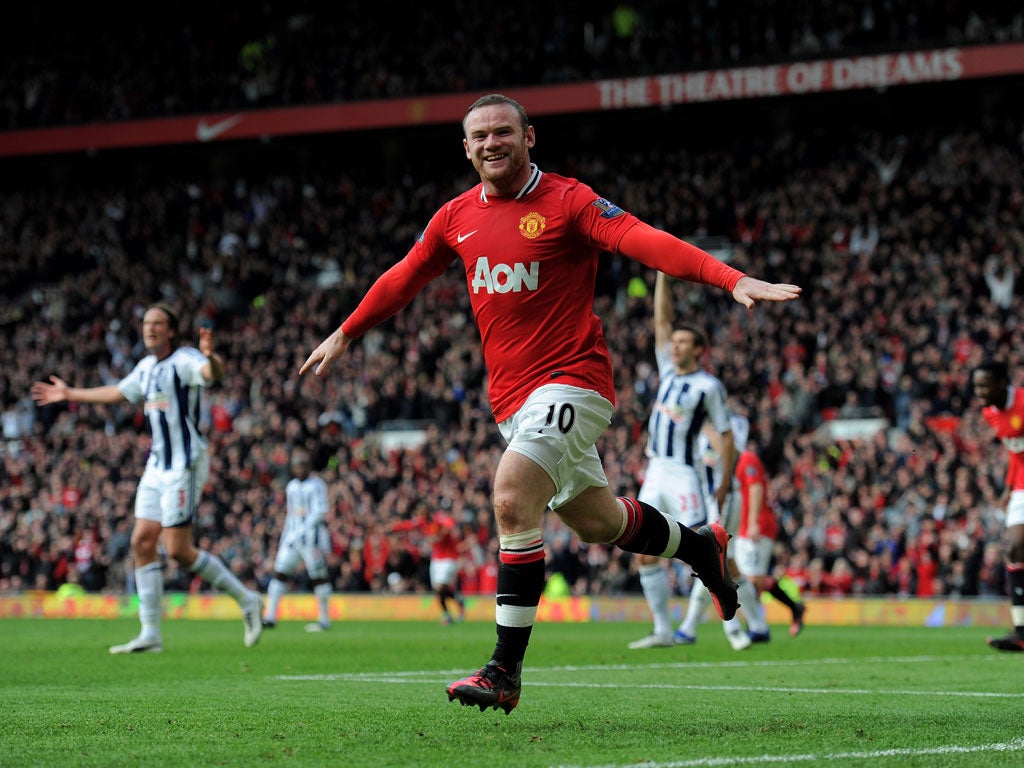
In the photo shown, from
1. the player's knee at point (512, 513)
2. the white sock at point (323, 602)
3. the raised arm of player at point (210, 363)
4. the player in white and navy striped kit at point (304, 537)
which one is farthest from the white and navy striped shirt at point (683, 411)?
the player in white and navy striped kit at point (304, 537)

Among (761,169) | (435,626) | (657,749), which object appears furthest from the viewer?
(761,169)

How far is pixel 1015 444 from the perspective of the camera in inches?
439

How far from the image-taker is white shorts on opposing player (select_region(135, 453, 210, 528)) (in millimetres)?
10914

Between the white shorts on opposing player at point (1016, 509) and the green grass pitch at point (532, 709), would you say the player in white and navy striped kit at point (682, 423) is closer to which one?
the green grass pitch at point (532, 709)

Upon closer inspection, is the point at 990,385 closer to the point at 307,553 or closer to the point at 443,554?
the point at 307,553

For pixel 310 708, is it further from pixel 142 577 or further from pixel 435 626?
pixel 435 626

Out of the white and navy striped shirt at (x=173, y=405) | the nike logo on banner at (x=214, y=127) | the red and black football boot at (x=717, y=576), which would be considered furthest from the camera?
the nike logo on banner at (x=214, y=127)

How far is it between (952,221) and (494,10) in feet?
42.6

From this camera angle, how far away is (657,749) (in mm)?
5012

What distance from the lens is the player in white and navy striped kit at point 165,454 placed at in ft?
35.9

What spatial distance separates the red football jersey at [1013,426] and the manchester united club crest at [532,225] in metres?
6.12

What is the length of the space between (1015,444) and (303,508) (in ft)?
35.0

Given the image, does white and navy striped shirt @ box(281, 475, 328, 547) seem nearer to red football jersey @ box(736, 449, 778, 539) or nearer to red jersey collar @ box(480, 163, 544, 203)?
red football jersey @ box(736, 449, 778, 539)

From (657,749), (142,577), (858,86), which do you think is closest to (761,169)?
(858,86)
